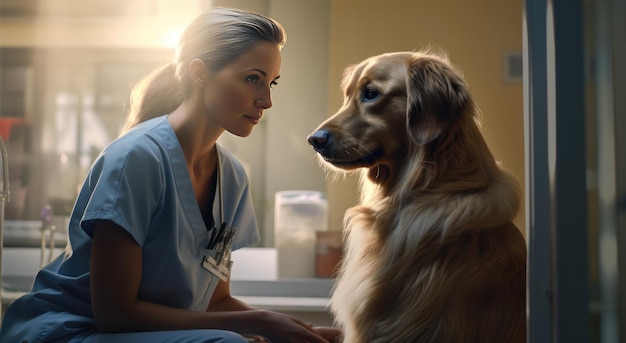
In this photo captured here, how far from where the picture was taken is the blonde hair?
1.43m

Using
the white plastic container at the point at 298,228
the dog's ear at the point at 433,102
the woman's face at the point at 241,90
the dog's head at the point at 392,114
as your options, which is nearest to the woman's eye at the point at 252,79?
the woman's face at the point at 241,90

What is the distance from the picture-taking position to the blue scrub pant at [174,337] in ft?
4.21

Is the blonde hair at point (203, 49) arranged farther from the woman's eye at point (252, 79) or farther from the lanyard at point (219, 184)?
the lanyard at point (219, 184)

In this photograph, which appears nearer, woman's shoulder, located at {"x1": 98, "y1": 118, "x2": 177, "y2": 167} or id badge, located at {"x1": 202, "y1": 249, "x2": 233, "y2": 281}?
woman's shoulder, located at {"x1": 98, "y1": 118, "x2": 177, "y2": 167}

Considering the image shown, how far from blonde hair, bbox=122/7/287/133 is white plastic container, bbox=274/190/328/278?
1.20 metres

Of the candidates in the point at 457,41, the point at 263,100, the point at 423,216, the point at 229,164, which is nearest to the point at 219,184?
the point at 229,164

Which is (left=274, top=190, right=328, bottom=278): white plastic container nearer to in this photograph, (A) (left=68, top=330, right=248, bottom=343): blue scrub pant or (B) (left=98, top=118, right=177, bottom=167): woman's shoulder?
(B) (left=98, top=118, right=177, bottom=167): woman's shoulder

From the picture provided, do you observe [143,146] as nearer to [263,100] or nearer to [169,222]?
[169,222]

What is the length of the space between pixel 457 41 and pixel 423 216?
1.55 metres

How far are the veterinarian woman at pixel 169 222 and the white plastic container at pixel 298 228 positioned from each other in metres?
1.17

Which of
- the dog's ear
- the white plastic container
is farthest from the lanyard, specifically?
the white plastic container

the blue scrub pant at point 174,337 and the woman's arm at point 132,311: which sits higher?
the woman's arm at point 132,311

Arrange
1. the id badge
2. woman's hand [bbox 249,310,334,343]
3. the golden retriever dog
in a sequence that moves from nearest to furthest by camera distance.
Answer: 1. the golden retriever dog
2. woman's hand [bbox 249,310,334,343]
3. the id badge

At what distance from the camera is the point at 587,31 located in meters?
0.84
